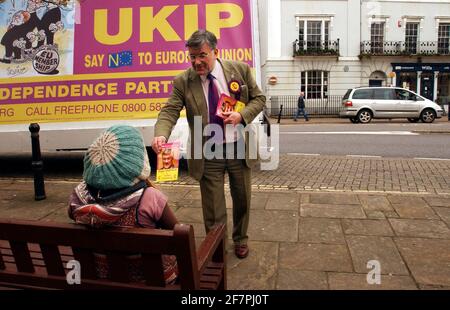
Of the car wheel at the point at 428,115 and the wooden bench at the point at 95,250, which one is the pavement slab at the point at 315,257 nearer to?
the wooden bench at the point at 95,250

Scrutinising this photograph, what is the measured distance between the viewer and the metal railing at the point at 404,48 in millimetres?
28875

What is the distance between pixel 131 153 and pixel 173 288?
0.63 m

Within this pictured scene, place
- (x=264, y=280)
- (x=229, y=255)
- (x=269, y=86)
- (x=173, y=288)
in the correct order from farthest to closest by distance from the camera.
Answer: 1. (x=269, y=86)
2. (x=229, y=255)
3. (x=264, y=280)
4. (x=173, y=288)

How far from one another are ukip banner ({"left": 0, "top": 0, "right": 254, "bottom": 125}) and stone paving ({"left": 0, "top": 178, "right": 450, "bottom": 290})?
4.35 feet

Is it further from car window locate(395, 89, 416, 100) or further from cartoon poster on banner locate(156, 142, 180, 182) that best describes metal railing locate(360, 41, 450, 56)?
cartoon poster on banner locate(156, 142, 180, 182)

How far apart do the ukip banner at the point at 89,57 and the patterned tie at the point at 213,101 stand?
3.45 meters

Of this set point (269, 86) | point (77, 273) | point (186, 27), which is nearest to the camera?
point (77, 273)

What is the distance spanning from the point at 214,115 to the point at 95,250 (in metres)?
1.69

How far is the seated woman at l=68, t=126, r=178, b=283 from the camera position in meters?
1.96

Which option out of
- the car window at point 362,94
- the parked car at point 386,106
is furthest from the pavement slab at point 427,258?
the car window at point 362,94

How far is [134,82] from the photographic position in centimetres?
678

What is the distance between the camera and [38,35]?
22.6ft
